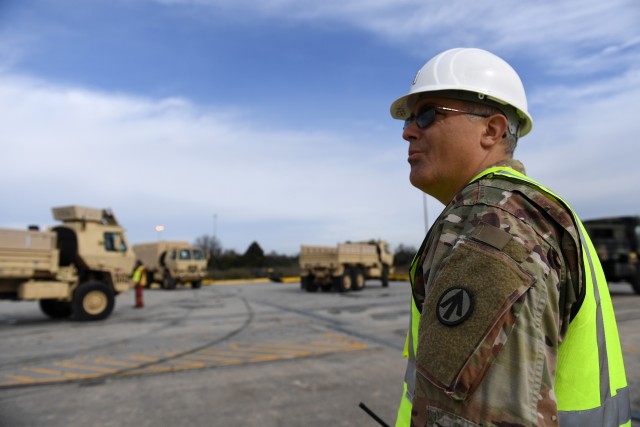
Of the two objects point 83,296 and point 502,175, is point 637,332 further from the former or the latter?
point 83,296

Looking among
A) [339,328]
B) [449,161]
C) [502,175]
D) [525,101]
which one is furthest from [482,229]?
[339,328]

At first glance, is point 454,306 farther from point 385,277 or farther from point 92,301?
point 385,277

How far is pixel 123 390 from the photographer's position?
4777 millimetres

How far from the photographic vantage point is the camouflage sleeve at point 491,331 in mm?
791


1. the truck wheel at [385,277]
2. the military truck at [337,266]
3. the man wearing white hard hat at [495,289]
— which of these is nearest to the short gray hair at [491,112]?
the man wearing white hard hat at [495,289]

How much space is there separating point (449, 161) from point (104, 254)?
459 inches

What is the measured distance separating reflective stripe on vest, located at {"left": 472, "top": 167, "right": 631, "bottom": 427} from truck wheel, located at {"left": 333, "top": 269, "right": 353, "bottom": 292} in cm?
1808

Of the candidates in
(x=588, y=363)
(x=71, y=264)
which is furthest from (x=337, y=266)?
(x=588, y=363)

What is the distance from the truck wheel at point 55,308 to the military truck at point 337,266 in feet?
33.0

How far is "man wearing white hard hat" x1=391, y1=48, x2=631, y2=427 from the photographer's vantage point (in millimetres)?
797

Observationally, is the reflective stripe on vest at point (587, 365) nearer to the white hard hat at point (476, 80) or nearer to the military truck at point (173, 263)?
the white hard hat at point (476, 80)

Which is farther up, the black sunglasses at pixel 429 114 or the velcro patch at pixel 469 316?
the black sunglasses at pixel 429 114

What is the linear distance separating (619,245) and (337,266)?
10.1 meters

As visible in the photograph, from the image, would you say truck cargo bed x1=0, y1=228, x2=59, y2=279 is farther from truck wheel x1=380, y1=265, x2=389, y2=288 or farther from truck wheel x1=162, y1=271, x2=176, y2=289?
truck wheel x1=380, y1=265, x2=389, y2=288
